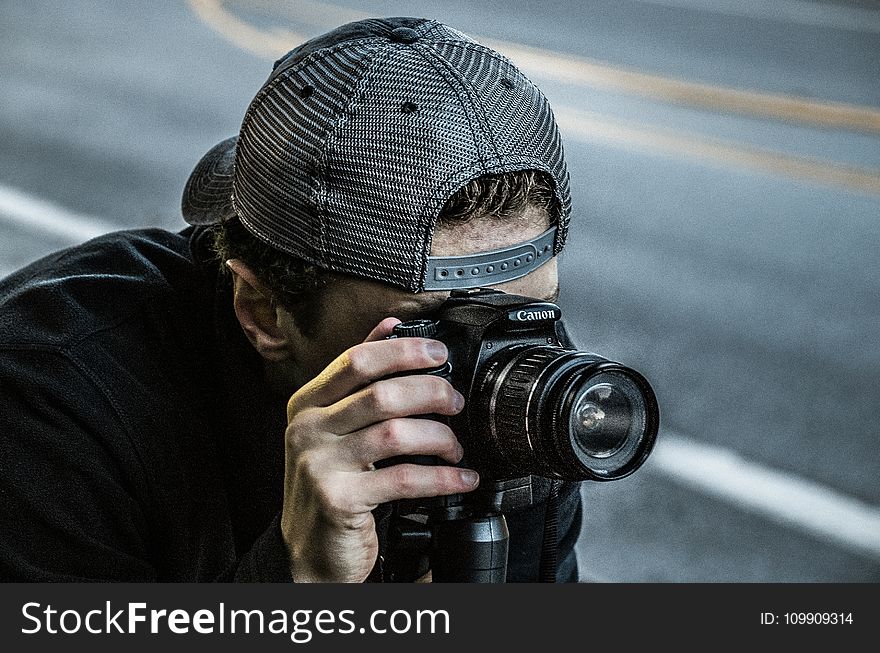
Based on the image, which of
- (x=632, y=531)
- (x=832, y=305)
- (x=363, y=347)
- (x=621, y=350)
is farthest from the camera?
(x=832, y=305)

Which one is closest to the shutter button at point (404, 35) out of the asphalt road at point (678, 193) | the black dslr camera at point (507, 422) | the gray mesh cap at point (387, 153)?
the gray mesh cap at point (387, 153)

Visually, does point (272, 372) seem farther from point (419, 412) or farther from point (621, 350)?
point (621, 350)

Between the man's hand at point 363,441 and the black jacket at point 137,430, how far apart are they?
0.32 ft

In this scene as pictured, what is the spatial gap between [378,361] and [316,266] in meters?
0.24

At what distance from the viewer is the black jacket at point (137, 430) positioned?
59.4 inches

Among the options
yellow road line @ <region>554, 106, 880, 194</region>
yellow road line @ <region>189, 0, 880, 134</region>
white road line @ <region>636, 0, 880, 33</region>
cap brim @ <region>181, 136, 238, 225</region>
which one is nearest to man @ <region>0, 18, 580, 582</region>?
cap brim @ <region>181, 136, 238, 225</region>

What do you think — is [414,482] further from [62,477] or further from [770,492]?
[770,492]

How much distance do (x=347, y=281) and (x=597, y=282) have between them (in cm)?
320

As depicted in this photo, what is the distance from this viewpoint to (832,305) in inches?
177

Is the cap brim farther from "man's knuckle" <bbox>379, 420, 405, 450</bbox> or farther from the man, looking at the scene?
"man's knuckle" <bbox>379, 420, 405, 450</bbox>

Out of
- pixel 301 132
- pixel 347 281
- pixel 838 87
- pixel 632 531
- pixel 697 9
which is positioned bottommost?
pixel 632 531

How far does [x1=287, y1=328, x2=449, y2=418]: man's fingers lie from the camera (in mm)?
1308

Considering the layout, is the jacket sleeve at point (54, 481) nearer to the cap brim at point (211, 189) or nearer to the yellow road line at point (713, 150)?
the cap brim at point (211, 189)

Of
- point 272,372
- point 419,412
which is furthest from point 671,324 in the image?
point 419,412
